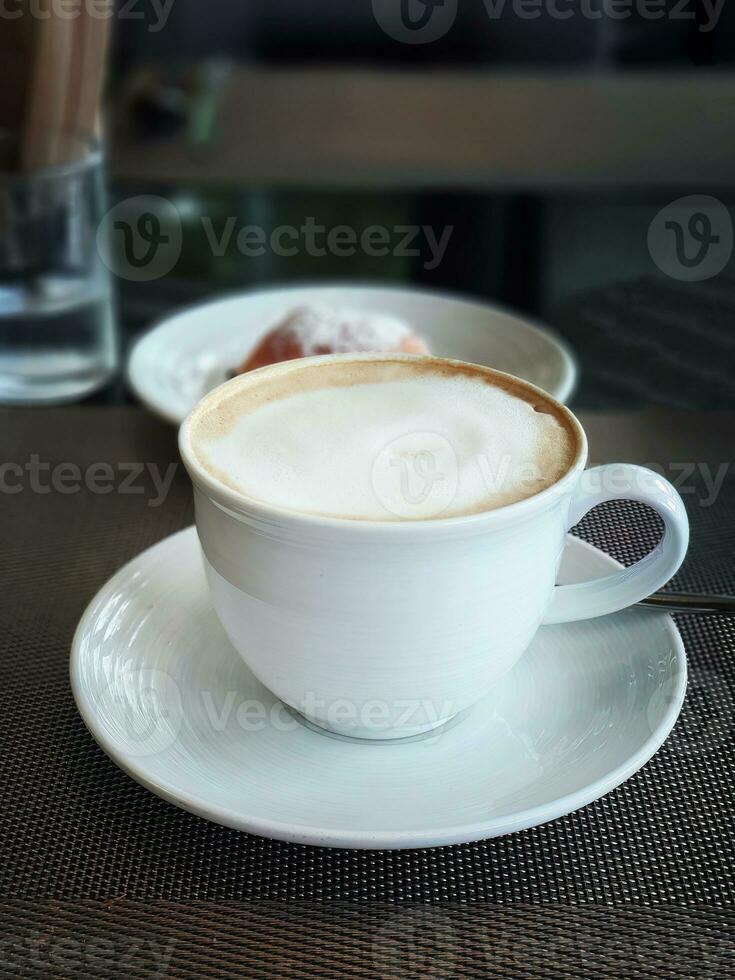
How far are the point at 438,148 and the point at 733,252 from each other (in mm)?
700

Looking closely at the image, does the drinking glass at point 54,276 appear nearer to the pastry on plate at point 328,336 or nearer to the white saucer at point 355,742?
the pastry on plate at point 328,336

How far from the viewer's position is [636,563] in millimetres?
471

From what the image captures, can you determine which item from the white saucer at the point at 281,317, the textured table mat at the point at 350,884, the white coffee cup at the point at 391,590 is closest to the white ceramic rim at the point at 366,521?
the white coffee cup at the point at 391,590

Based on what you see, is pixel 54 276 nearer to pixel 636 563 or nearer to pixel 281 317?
pixel 281 317

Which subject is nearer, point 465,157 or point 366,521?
point 366,521

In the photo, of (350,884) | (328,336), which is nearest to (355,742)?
(350,884)

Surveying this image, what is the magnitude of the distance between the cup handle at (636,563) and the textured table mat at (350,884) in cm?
7

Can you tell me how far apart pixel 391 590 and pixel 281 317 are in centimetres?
63

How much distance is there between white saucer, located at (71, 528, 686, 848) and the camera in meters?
0.38

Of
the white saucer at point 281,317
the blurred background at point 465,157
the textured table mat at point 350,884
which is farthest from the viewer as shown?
the blurred background at point 465,157

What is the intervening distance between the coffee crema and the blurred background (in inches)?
15.6

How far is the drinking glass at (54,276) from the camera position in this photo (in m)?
0.89

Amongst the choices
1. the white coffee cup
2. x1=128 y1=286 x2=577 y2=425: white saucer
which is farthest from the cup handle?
x1=128 y1=286 x2=577 y2=425: white saucer

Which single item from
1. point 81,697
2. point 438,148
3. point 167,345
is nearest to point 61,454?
point 167,345
